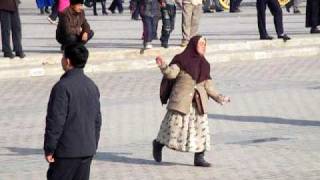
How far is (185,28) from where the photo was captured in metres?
20.9

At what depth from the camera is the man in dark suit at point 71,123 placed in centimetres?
768

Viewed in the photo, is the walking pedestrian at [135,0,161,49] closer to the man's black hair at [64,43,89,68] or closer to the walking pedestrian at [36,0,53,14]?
the man's black hair at [64,43,89,68]

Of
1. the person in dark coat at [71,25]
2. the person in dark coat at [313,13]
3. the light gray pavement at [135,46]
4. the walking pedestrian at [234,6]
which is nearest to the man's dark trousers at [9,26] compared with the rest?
the light gray pavement at [135,46]

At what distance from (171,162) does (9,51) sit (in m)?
8.51

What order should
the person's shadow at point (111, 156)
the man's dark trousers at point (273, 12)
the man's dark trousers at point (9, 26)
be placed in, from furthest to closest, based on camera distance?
1. the man's dark trousers at point (273, 12)
2. the man's dark trousers at point (9, 26)
3. the person's shadow at point (111, 156)

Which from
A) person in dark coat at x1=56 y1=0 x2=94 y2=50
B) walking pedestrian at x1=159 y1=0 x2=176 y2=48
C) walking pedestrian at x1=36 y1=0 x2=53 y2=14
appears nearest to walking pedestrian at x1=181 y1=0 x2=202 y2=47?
walking pedestrian at x1=159 y1=0 x2=176 y2=48

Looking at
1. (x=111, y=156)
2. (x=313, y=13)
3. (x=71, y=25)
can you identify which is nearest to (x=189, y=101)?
(x=111, y=156)

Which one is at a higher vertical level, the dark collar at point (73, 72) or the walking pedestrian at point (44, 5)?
the dark collar at point (73, 72)

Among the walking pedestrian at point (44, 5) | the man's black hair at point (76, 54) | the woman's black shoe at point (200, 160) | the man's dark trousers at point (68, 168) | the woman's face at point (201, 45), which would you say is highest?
the man's black hair at point (76, 54)

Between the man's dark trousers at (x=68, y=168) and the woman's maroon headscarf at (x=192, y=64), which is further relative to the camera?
the woman's maroon headscarf at (x=192, y=64)

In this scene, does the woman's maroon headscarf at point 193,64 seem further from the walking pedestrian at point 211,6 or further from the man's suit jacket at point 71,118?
the walking pedestrian at point 211,6

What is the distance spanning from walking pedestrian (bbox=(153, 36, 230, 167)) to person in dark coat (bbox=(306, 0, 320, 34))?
42.3ft

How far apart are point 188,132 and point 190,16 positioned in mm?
9960

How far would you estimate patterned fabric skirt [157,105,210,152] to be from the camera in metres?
11.0
